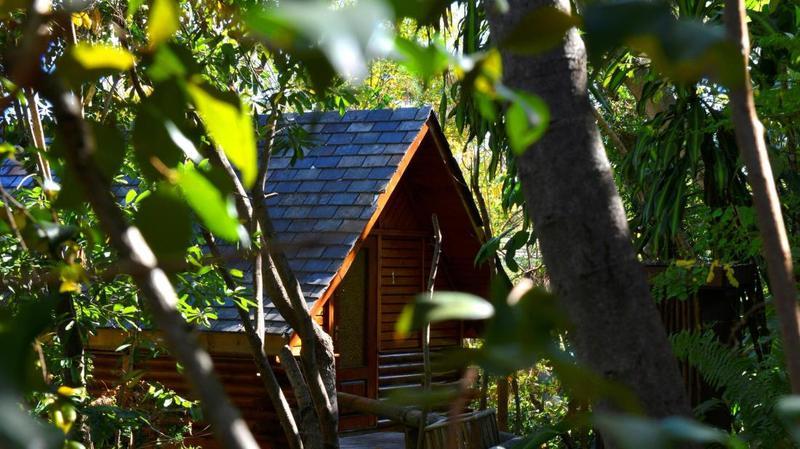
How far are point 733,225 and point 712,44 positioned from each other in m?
4.58

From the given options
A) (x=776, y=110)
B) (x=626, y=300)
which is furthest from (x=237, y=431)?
(x=776, y=110)

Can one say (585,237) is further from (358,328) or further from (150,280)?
(358,328)

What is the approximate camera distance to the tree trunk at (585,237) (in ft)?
2.37

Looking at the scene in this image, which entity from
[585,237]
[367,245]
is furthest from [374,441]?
[585,237]

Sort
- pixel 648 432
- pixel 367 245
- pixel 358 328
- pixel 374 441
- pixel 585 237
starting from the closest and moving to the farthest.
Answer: pixel 648 432, pixel 585 237, pixel 374 441, pixel 358 328, pixel 367 245

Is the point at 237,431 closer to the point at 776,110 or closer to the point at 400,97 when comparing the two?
the point at 776,110

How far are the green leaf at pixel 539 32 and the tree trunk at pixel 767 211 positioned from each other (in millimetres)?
125

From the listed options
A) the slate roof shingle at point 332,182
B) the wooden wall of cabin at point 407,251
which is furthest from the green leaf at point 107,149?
the wooden wall of cabin at point 407,251

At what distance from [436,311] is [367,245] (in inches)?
413

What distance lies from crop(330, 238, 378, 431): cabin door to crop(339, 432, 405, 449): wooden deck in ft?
0.95

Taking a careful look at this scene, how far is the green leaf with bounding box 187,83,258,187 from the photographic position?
15.1 inches

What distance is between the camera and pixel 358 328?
35.1 feet

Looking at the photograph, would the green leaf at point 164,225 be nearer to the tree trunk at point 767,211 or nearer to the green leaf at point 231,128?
the green leaf at point 231,128

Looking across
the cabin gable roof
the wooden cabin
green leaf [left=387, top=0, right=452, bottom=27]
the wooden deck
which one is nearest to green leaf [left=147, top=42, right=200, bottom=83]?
green leaf [left=387, top=0, right=452, bottom=27]
